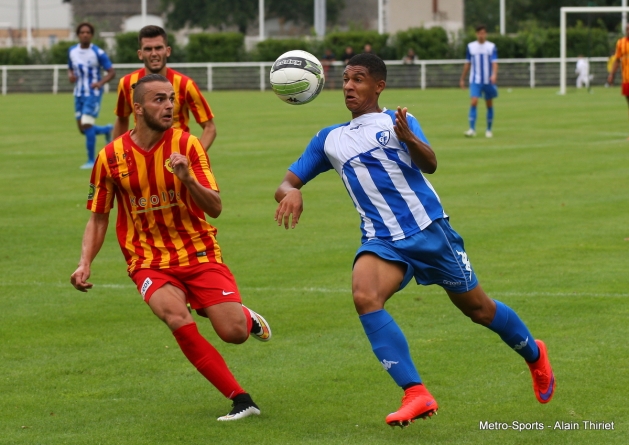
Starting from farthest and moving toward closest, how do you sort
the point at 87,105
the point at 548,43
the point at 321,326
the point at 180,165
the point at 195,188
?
the point at 548,43 < the point at 87,105 < the point at 321,326 < the point at 195,188 < the point at 180,165

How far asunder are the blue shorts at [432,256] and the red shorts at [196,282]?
825 millimetres

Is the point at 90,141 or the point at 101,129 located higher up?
the point at 101,129

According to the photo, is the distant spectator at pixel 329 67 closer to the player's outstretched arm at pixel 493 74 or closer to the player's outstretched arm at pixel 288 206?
the player's outstretched arm at pixel 493 74

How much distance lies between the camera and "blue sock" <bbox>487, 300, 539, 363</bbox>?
20.1ft

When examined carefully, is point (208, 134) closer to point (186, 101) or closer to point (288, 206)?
point (186, 101)

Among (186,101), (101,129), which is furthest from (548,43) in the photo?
(186,101)

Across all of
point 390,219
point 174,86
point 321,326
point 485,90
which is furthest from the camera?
point 485,90

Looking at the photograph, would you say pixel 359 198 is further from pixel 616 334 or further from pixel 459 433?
pixel 616 334

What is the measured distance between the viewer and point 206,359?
5.98 metres

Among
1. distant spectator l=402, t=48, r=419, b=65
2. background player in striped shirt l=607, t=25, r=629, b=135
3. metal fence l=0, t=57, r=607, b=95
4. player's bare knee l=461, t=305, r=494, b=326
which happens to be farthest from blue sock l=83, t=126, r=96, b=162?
distant spectator l=402, t=48, r=419, b=65

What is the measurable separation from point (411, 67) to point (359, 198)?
4423cm

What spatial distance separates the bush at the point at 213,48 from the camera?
2210 inches

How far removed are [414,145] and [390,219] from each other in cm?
47

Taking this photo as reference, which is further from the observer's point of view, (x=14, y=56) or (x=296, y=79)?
(x=14, y=56)
